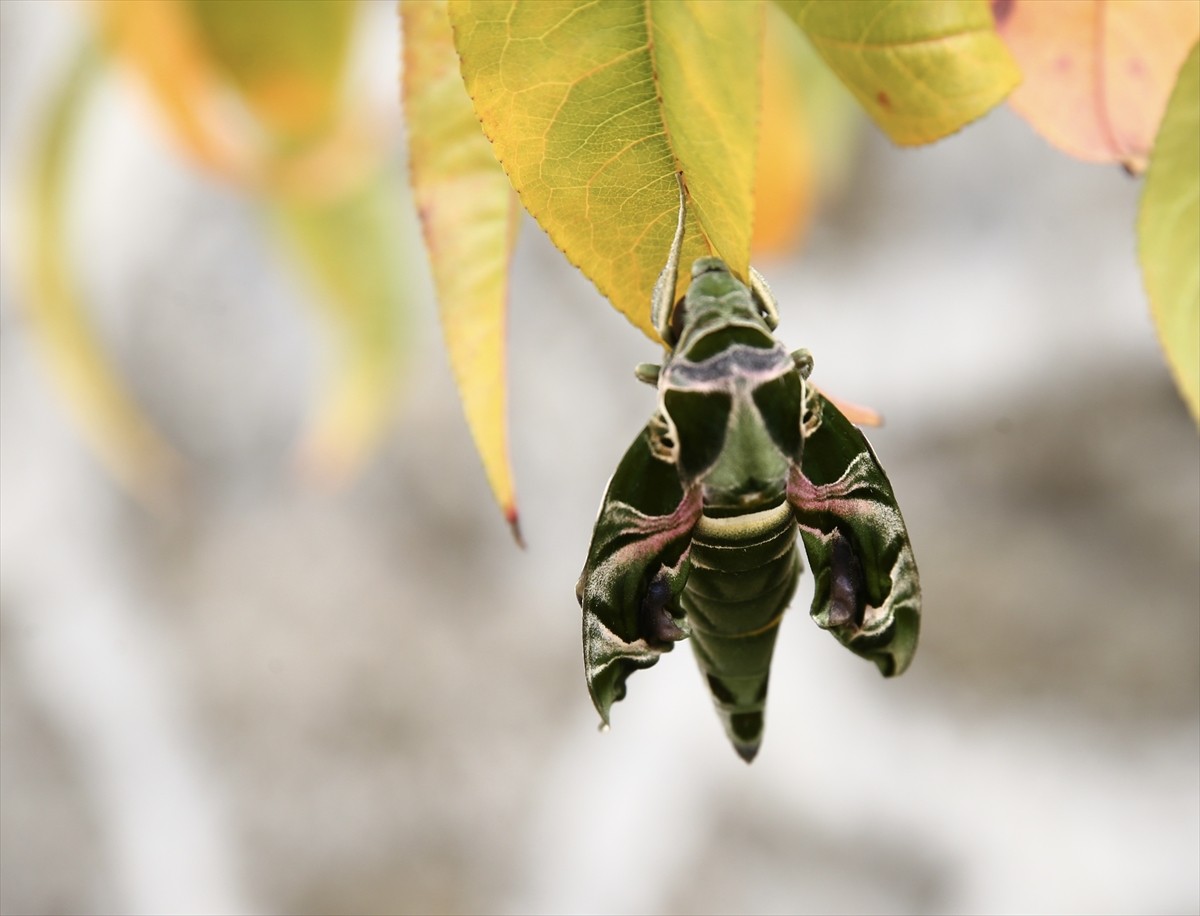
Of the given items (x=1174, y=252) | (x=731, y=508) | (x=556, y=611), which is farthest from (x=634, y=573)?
(x=556, y=611)

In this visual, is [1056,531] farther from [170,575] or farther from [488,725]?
[170,575]

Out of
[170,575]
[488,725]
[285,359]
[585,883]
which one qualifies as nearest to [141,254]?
[285,359]

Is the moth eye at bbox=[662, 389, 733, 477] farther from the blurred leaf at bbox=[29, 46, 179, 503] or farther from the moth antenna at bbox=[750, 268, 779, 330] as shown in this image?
the blurred leaf at bbox=[29, 46, 179, 503]

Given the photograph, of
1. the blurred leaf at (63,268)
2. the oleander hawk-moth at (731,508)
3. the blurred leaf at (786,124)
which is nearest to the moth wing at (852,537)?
the oleander hawk-moth at (731,508)

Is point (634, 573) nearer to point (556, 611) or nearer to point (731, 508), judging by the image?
point (731, 508)

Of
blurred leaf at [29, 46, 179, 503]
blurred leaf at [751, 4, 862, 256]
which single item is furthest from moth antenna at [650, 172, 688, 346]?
blurred leaf at [29, 46, 179, 503]

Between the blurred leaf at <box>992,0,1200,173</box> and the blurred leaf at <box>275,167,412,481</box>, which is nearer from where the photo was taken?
the blurred leaf at <box>992,0,1200,173</box>

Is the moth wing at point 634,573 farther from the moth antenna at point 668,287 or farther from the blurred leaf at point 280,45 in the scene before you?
the blurred leaf at point 280,45
